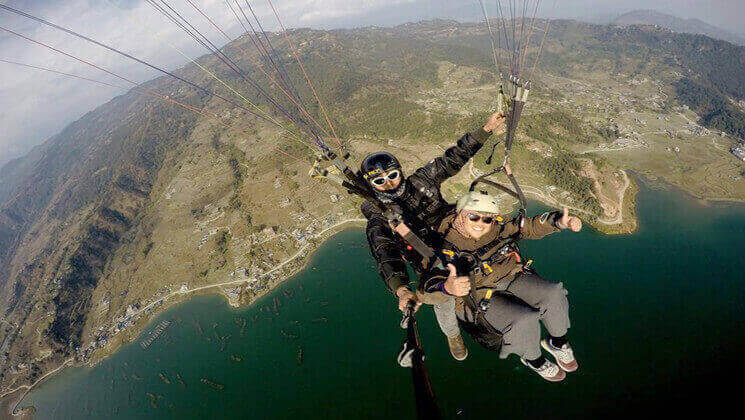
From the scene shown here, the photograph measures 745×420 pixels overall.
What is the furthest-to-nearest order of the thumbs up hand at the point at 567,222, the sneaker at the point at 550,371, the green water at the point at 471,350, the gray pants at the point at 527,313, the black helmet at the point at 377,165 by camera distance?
the green water at the point at 471,350 < the black helmet at the point at 377,165 < the sneaker at the point at 550,371 < the gray pants at the point at 527,313 < the thumbs up hand at the point at 567,222

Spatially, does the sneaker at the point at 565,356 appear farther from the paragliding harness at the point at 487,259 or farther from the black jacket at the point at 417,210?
the black jacket at the point at 417,210

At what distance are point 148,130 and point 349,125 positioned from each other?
3931 inches

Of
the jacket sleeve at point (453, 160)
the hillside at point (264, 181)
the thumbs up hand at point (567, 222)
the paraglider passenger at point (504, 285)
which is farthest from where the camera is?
the hillside at point (264, 181)

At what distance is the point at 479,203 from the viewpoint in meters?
4.42

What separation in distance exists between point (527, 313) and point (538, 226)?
156 cm

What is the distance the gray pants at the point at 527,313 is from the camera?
4.68 m

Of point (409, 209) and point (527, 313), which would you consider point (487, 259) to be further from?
point (409, 209)

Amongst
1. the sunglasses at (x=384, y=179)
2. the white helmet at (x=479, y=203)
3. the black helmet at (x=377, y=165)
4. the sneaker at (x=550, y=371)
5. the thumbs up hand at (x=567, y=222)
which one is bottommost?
the sneaker at (x=550, y=371)

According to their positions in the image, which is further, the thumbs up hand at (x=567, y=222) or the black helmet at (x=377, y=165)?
the black helmet at (x=377, y=165)

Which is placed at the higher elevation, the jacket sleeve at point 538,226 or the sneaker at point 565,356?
the jacket sleeve at point 538,226

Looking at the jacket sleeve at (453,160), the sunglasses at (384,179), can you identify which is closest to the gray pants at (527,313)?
the jacket sleeve at (453,160)

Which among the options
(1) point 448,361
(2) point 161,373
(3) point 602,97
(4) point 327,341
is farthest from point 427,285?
(3) point 602,97

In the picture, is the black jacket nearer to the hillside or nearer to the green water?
Result: the hillside

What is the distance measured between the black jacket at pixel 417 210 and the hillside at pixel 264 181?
669 cm
